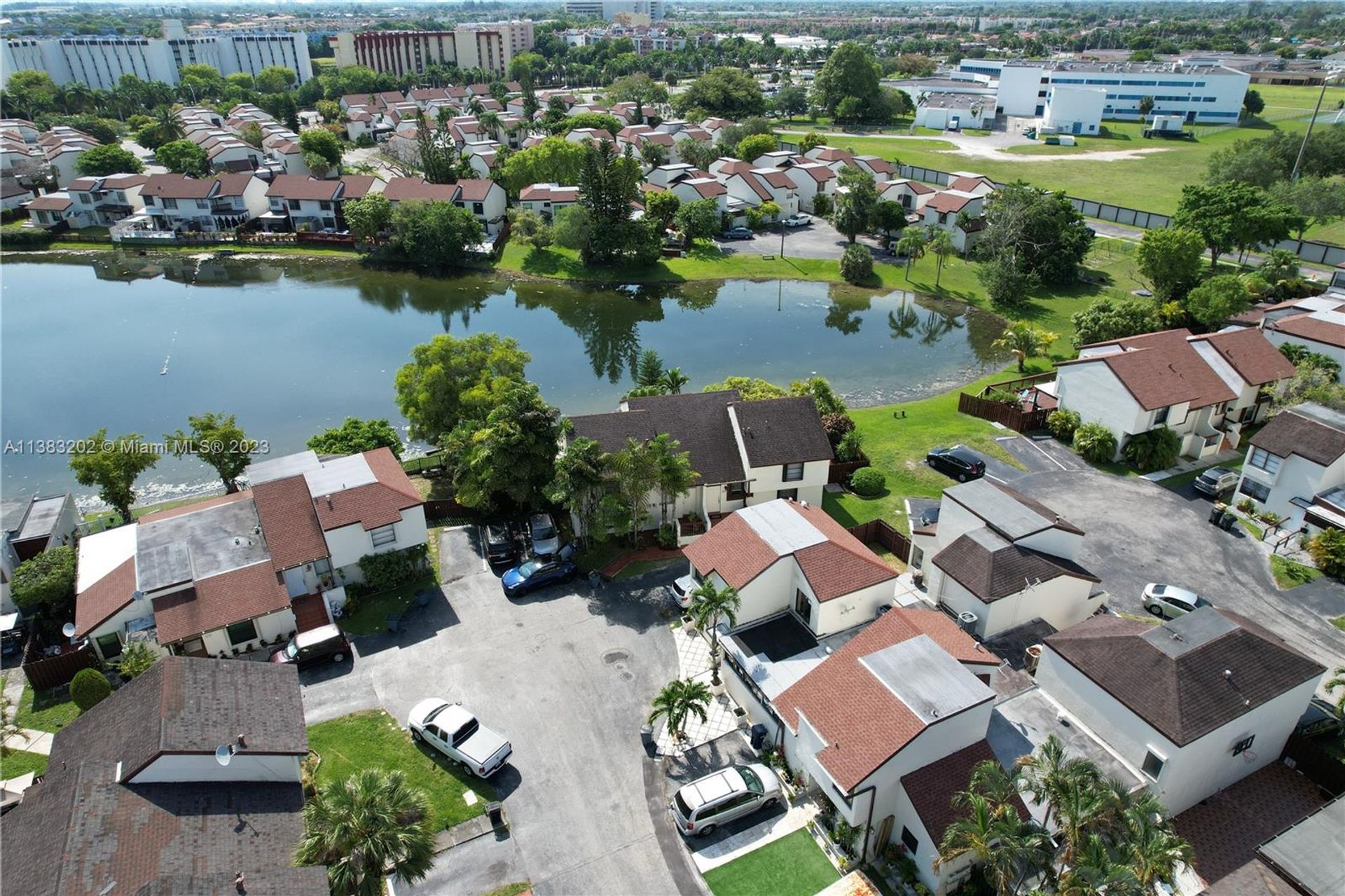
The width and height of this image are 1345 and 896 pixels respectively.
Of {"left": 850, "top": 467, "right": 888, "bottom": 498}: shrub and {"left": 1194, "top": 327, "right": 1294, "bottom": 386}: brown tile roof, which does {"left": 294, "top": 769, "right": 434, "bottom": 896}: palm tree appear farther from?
{"left": 1194, "top": 327, "right": 1294, "bottom": 386}: brown tile roof

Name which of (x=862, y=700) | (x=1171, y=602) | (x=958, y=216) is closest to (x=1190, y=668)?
(x=1171, y=602)

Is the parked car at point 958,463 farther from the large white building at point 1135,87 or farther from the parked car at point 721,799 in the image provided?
the large white building at point 1135,87

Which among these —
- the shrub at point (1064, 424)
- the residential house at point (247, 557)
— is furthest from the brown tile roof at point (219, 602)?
the shrub at point (1064, 424)

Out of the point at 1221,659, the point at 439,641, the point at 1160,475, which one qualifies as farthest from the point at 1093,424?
the point at 439,641

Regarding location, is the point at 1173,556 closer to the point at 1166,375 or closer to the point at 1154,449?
the point at 1154,449

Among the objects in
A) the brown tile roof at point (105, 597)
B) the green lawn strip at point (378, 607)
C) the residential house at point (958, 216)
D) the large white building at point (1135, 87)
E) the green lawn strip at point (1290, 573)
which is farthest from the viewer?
the large white building at point (1135, 87)

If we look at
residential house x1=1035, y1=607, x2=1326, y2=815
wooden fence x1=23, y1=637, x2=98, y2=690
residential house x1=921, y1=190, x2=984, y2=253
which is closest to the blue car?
wooden fence x1=23, y1=637, x2=98, y2=690

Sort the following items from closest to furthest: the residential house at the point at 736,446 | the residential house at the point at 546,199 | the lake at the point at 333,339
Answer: the residential house at the point at 736,446 → the lake at the point at 333,339 → the residential house at the point at 546,199
